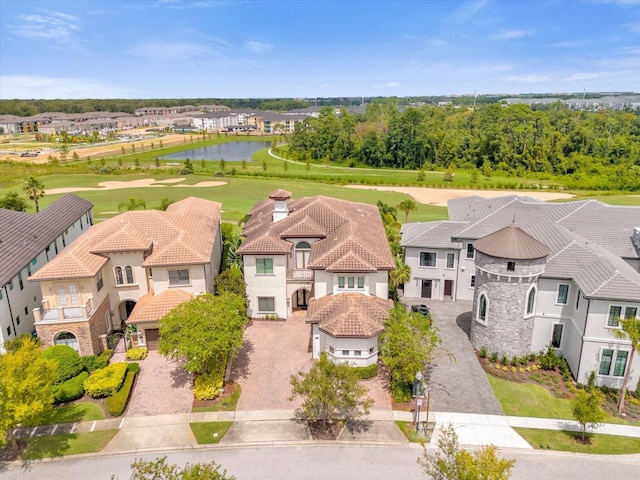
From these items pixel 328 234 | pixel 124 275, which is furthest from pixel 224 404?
pixel 328 234

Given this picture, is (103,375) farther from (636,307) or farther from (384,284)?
(636,307)

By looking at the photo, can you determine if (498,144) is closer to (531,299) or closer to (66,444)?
(531,299)

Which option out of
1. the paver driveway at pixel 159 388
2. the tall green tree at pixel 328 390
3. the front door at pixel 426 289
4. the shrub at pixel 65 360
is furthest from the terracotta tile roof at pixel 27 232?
the front door at pixel 426 289

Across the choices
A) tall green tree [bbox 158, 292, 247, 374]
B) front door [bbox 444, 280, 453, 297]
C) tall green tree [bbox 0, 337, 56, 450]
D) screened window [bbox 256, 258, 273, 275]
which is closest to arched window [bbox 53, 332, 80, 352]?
tall green tree [bbox 0, 337, 56, 450]

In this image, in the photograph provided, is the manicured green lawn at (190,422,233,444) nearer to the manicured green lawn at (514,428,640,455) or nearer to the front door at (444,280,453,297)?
the manicured green lawn at (514,428,640,455)

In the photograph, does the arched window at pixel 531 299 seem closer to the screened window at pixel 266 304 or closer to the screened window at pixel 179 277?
the screened window at pixel 266 304

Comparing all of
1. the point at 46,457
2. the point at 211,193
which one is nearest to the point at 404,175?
the point at 211,193
